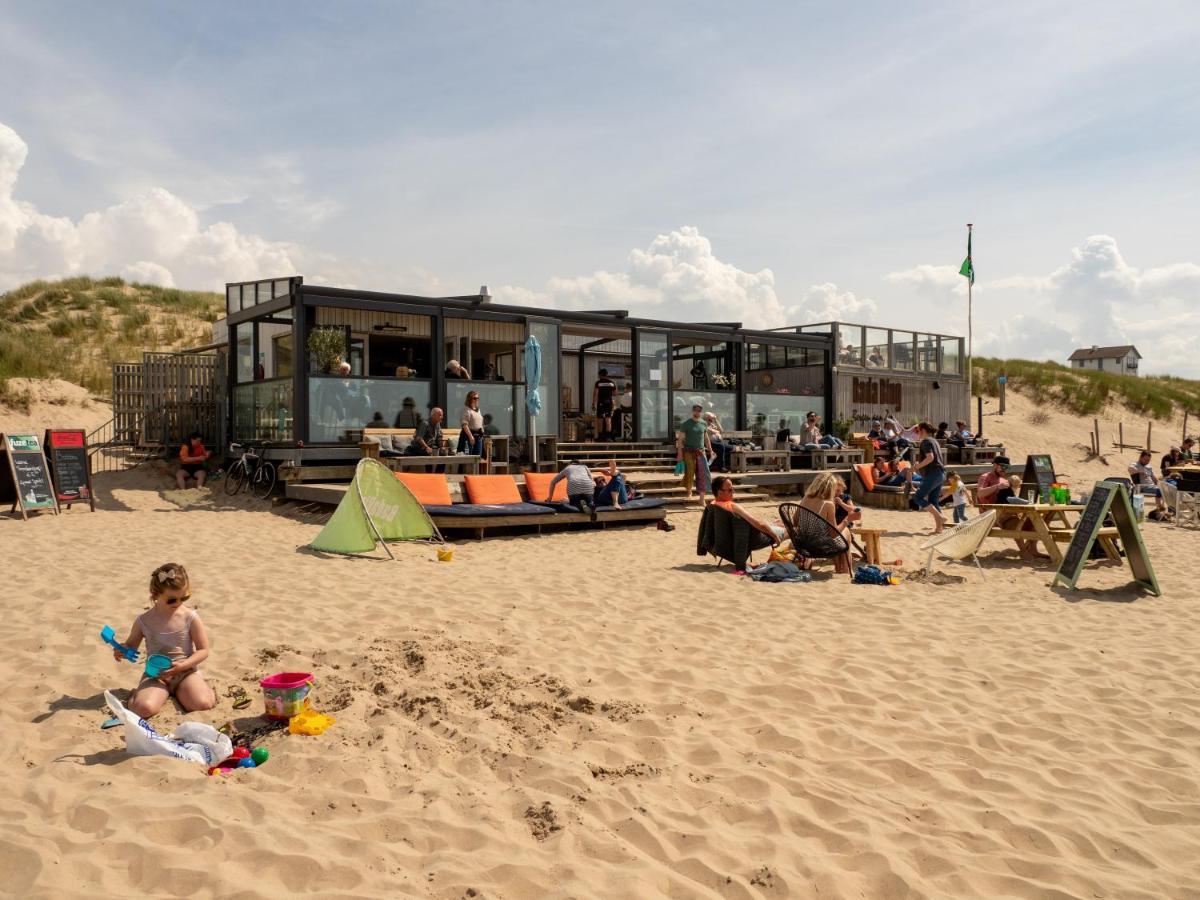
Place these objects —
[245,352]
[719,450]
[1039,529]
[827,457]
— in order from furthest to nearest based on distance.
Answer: [827,457]
[719,450]
[245,352]
[1039,529]

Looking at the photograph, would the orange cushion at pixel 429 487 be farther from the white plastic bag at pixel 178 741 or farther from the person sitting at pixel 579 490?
the white plastic bag at pixel 178 741

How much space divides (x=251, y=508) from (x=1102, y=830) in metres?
11.7

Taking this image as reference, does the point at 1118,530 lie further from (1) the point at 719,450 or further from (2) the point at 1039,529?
(1) the point at 719,450

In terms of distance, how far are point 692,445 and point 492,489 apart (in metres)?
3.72

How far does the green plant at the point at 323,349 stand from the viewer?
1331cm

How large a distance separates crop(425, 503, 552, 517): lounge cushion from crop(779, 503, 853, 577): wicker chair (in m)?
3.65

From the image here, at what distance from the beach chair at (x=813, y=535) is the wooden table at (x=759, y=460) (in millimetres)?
7685

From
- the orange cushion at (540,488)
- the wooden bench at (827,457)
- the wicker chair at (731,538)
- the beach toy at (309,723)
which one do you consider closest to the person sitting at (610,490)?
the orange cushion at (540,488)

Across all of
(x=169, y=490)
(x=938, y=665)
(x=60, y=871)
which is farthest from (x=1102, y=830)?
(x=169, y=490)

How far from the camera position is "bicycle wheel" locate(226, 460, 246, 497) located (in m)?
13.6

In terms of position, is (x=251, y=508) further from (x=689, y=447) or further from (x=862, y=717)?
(x=862, y=717)

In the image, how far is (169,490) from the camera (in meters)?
13.7

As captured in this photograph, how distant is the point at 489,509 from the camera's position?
10.4 m

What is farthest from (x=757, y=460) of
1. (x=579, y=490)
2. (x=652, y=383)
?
(x=579, y=490)
